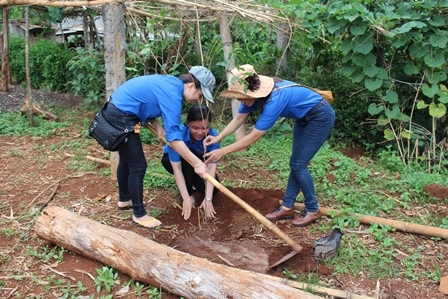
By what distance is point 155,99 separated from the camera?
3.22 meters

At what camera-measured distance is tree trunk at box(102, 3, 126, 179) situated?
4.03m

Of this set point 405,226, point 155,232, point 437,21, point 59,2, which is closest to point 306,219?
point 405,226

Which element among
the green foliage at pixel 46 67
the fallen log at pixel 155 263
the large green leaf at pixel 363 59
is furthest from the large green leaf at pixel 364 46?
the green foliage at pixel 46 67

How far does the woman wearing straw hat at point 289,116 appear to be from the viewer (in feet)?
10.5

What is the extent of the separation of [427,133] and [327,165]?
168 centimetres

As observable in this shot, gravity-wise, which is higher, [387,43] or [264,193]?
[387,43]

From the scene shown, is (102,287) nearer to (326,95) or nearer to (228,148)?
(228,148)

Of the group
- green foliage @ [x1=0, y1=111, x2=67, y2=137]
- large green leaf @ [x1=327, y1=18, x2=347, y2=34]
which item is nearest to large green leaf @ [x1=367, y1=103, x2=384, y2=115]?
large green leaf @ [x1=327, y1=18, x2=347, y2=34]

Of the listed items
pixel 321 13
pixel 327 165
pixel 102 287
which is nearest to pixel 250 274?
pixel 102 287

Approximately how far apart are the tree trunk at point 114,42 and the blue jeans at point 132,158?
97 cm

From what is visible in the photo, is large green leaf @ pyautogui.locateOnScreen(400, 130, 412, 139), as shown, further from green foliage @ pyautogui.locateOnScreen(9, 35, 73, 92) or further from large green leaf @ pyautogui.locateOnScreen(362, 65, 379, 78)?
green foliage @ pyautogui.locateOnScreen(9, 35, 73, 92)

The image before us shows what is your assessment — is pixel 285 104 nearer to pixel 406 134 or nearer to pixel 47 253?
pixel 47 253

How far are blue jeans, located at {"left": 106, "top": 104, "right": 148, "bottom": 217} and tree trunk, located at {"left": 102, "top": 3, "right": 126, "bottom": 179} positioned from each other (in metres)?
0.97

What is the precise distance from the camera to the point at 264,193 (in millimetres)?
4281
